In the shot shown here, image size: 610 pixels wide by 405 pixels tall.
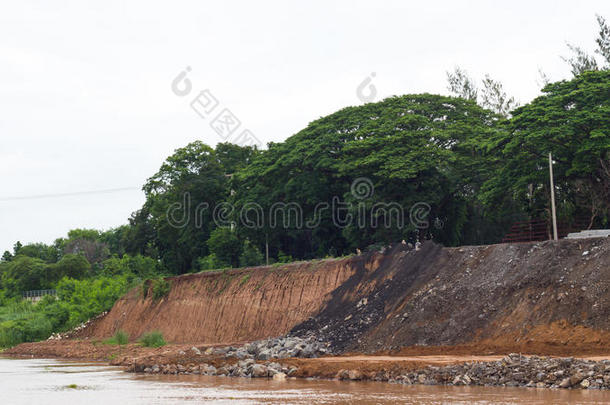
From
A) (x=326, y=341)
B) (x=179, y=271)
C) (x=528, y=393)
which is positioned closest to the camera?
(x=528, y=393)

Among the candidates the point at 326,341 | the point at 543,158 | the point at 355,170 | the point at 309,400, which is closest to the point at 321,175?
the point at 355,170

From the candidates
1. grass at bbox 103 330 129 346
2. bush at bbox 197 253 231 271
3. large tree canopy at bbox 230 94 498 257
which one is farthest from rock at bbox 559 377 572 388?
bush at bbox 197 253 231 271

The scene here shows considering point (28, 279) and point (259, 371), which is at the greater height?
point (28, 279)

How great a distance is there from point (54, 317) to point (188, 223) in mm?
13776

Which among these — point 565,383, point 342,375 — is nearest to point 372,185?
point 342,375

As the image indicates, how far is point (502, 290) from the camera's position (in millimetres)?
27969

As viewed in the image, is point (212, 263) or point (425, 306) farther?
point (212, 263)

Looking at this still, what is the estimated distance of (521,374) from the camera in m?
19.3

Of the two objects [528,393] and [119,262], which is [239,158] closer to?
[119,262]

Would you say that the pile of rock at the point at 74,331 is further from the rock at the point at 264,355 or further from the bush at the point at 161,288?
the rock at the point at 264,355

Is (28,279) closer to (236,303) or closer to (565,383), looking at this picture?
(236,303)

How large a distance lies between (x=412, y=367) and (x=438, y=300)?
8.05 m

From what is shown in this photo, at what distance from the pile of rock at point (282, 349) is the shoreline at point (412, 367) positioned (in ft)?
0.92

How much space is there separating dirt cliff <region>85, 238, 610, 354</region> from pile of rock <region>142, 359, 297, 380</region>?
5.02m
